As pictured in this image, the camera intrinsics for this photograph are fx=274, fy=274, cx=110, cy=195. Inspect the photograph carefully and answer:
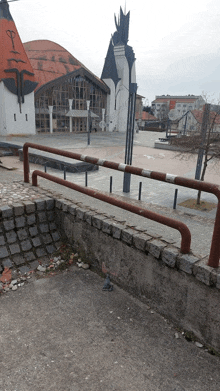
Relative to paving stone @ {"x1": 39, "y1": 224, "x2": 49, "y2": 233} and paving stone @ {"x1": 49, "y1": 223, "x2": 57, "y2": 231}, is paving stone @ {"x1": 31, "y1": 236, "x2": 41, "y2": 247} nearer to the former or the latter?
paving stone @ {"x1": 39, "y1": 224, "x2": 49, "y2": 233}

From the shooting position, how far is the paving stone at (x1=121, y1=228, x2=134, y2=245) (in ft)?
11.9

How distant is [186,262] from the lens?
3021mm

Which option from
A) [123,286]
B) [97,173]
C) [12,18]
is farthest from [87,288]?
[12,18]

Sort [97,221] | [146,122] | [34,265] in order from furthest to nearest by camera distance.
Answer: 1. [146,122]
2. [34,265]
3. [97,221]

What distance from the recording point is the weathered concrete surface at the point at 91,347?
8.62ft

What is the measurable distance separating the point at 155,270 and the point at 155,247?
317mm

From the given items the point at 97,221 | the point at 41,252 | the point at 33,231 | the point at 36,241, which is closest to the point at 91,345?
the point at 97,221

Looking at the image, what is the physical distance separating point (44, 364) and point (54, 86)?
35.1 m

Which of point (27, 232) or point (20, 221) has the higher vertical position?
point (20, 221)

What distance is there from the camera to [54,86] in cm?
3378

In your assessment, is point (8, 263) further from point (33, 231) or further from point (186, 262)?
point (186, 262)

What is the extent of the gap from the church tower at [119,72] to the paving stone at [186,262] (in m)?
38.7

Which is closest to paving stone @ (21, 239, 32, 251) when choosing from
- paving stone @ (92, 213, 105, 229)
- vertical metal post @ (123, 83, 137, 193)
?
paving stone @ (92, 213, 105, 229)

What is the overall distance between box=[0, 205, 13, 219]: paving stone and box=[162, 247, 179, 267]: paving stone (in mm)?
2538
